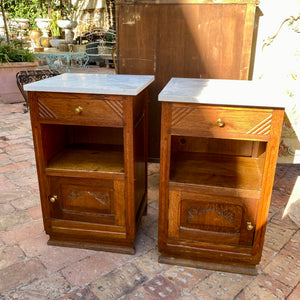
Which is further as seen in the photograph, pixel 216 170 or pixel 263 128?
pixel 216 170

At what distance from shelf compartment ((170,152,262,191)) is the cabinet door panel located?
14.4 inches

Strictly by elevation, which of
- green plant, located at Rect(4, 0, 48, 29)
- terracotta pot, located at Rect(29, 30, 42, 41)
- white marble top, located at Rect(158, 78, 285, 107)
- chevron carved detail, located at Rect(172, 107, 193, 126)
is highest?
green plant, located at Rect(4, 0, 48, 29)

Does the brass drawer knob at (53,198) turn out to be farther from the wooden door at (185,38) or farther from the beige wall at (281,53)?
the beige wall at (281,53)

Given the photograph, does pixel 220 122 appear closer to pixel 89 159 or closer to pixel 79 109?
pixel 79 109

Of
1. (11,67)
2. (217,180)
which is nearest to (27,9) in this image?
(11,67)

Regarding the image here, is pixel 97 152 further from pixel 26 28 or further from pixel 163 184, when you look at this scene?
pixel 26 28

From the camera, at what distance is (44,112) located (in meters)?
1.64

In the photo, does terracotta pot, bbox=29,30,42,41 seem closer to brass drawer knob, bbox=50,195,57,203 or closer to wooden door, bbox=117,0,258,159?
wooden door, bbox=117,0,258,159

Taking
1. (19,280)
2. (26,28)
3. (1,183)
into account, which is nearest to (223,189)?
(19,280)

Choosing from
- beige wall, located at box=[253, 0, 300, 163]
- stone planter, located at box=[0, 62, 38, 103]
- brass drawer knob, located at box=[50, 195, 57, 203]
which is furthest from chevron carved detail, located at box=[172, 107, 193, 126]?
stone planter, located at box=[0, 62, 38, 103]

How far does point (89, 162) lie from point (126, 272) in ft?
2.22

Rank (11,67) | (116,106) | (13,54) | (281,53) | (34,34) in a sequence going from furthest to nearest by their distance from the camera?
(34,34)
(13,54)
(11,67)
(281,53)
(116,106)

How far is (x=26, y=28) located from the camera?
14.1 metres

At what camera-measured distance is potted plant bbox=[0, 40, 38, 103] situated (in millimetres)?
5828
